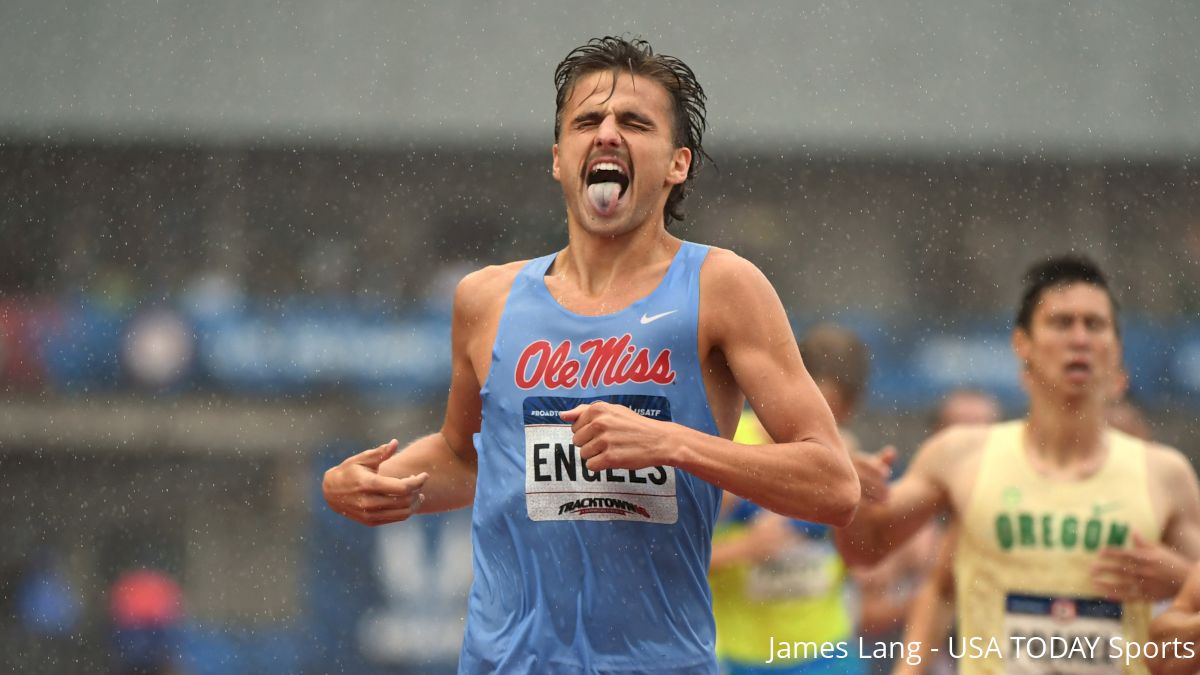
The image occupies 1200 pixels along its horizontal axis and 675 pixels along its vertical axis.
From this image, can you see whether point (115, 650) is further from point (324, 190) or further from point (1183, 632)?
point (1183, 632)

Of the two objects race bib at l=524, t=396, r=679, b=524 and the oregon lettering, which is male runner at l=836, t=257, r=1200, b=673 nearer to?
the oregon lettering

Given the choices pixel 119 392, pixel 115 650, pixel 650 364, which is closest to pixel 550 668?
pixel 650 364

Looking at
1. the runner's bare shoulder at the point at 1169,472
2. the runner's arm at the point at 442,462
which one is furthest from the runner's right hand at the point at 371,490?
the runner's bare shoulder at the point at 1169,472

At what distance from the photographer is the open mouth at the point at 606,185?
108 inches

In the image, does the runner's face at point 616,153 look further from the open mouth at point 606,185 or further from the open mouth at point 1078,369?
the open mouth at point 1078,369

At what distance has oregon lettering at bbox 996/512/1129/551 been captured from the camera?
4.08 meters

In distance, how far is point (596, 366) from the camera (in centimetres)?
268

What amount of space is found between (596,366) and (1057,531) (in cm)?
200

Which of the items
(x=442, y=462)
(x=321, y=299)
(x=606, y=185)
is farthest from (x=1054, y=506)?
(x=321, y=299)

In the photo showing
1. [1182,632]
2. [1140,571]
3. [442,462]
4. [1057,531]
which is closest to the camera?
[442,462]

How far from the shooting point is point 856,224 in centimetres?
1467

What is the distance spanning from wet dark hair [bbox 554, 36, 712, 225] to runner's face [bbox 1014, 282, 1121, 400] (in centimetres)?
167

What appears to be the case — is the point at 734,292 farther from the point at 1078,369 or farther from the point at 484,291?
the point at 1078,369

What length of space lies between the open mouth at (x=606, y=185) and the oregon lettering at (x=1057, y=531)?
1.95m
